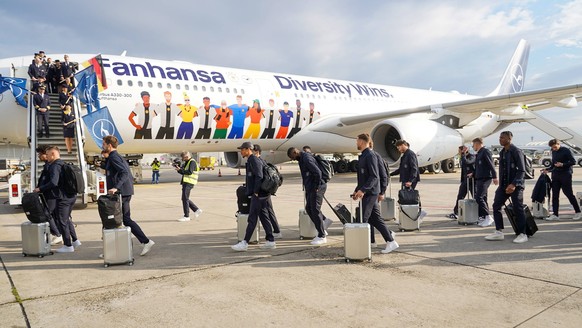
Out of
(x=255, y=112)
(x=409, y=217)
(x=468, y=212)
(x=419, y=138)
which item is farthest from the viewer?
(x=255, y=112)

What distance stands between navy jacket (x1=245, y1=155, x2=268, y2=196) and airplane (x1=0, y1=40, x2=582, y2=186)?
7.27m

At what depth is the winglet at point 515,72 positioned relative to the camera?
24969 mm

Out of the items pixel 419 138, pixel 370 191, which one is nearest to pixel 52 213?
pixel 370 191

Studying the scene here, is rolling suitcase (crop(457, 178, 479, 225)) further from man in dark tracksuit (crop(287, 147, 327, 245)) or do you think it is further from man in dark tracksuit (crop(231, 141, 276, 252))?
man in dark tracksuit (crop(231, 141, 276, 252))

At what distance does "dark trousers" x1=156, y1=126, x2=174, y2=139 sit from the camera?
42.0 feet

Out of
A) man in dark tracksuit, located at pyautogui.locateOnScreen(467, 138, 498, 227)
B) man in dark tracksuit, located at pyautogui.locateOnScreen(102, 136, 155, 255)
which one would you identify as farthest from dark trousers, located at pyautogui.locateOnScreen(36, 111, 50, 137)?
man in dark tracksuit, located at pyautogui.locateOnScreen(467, 138, 498, 227)

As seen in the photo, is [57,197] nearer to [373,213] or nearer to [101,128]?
[373,213]

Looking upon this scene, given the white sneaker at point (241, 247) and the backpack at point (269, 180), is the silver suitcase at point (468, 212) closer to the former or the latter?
the backpack at point (269, 180)

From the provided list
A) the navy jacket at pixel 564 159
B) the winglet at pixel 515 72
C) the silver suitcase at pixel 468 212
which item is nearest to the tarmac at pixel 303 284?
the silver suitcase at pixel 468 212

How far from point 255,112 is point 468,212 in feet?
30.5

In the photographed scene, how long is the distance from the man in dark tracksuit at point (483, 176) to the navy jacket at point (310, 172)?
2.90 meters

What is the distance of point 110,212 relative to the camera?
4.72 meters

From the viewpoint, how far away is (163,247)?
5637 millimetres

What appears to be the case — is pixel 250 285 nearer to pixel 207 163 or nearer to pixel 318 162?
pixel 318 162
